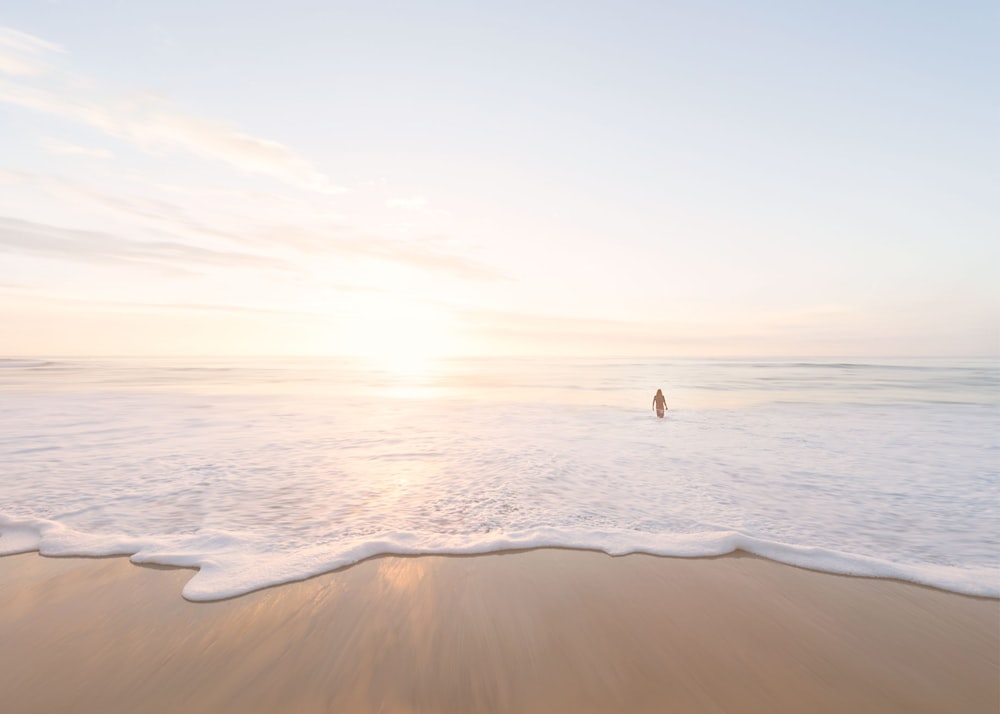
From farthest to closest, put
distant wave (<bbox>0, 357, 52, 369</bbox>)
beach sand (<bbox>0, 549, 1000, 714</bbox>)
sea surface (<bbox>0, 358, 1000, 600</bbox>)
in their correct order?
distant wave (<bbox>0, 357, 52, 369</bbox>) < sea surface (<bbox>0, 358, 1000, 600</bbox>) < beach sand (<bbox>0, 549, 1000, 714</bbox>)

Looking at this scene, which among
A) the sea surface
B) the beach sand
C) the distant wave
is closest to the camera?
the beach sand

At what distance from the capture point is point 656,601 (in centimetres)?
426

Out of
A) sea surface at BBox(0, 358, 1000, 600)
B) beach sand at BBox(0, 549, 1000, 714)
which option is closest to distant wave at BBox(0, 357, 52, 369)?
sea surface at BBox(0, 358, 1000, 600)

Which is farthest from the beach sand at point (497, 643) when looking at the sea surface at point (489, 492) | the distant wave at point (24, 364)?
the distant wave at point (24, 364)

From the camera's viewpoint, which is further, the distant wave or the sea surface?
the distant wave

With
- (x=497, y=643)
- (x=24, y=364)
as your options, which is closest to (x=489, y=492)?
(x=497, y=643)

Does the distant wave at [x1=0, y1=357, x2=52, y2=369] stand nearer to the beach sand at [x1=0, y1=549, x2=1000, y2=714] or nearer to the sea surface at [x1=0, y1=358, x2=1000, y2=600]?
→ the sea surface at [x1=0, y1=358, x2=1000, y2=600]

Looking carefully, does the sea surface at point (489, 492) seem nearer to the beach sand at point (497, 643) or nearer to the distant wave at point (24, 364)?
the beach sand at point (497, 643)

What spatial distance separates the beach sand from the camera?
3.04 meters

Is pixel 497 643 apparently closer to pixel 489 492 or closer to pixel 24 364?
pixel 489 492

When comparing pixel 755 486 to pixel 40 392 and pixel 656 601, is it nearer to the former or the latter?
pixel 656 601

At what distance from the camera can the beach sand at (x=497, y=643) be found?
3039mm

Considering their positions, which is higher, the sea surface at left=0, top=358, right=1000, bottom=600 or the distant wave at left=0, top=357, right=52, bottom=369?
the distant wave at left=0, top=357, right=52, bottom=369

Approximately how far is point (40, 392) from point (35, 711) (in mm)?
34362
